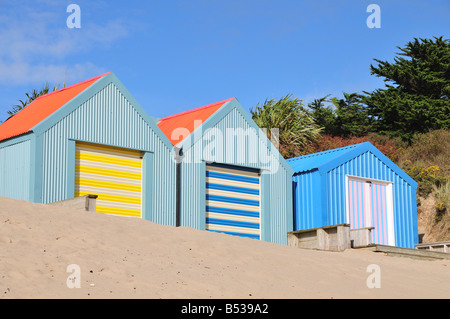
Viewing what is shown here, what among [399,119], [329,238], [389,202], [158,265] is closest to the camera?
[158,265]

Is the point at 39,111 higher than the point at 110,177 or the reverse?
higher

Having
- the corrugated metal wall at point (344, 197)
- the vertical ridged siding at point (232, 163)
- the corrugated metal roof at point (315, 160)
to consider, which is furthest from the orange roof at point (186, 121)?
the corrugated metal wall at point (344, 197)

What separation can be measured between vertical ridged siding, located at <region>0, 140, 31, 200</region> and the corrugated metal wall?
8407 mm

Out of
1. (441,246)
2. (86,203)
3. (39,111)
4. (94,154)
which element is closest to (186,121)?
(94,154)

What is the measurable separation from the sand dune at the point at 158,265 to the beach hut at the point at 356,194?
686cm

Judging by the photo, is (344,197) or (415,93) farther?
(415,93)

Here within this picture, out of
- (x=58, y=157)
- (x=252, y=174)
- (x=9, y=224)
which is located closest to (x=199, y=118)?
→ (x=252, y=174)

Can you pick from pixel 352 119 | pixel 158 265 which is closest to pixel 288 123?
pixel 352 119

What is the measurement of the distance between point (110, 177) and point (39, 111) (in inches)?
104

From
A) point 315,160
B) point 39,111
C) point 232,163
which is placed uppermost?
point 39,111

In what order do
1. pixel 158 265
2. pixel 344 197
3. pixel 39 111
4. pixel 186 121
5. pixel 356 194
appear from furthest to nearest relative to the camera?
pixel 356 194, pixel 344 197, pixel 186 121, pixel 39 111, pixel 158 265

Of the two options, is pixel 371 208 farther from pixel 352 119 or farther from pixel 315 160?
pixel 352 119

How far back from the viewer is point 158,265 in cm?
883
